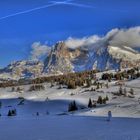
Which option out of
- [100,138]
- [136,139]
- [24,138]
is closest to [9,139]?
[24,138]

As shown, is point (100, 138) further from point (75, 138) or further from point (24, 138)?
point (24, 138)

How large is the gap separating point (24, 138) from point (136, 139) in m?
22.8

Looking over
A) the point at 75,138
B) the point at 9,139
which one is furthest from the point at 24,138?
the point at 75,138

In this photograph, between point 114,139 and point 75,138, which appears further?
point 75,138

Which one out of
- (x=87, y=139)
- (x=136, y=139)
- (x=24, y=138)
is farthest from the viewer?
(x=24, y=138)

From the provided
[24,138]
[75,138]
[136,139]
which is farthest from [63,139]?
[136,139]

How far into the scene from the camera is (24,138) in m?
91.2

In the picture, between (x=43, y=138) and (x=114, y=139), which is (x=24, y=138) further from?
(x=114, y=139)

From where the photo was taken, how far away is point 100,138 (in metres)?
84.6

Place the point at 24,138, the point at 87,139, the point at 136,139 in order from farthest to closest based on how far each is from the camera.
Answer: the point at 24,138, the point at 87,139, the point at 136,139

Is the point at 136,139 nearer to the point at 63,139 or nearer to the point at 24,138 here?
the point at 63,139

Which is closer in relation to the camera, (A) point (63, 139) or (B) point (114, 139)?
(B) point (114, 139)

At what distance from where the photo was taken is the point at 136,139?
3078 inches

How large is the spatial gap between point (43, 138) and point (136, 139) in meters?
18.9
